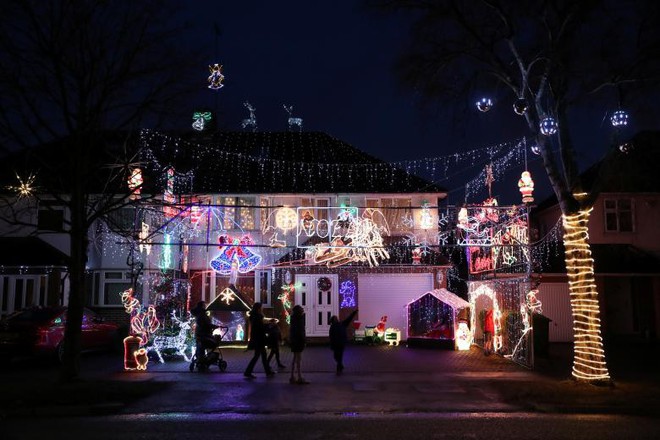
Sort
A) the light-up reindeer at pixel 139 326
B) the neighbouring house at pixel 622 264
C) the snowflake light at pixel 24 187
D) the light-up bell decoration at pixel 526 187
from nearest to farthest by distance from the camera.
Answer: the snowflake light at pixel 24 187 < the light-up reindeer at pixel 139 326 < the light-up bell decoration at pixel 526 187 < the neighbouring house at pixel 622 264

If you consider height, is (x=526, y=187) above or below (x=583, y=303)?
above

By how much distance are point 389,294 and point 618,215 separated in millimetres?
9863

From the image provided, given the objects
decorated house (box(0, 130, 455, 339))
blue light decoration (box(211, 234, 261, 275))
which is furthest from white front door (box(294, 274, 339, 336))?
blue light decoration (box(211, 234, 261, 275))

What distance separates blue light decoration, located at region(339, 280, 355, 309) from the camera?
2214cm

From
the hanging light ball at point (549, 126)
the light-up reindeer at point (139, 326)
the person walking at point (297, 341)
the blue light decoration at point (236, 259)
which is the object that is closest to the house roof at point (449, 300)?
the blue light decoration at point (236, 259)

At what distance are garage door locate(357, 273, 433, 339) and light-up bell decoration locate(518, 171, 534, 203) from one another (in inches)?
272

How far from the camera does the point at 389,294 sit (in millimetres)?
22625

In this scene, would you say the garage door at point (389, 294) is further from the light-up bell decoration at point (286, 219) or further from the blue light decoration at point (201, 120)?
the blue light decoration at point (201, 120)

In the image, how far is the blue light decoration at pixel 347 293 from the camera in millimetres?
22141

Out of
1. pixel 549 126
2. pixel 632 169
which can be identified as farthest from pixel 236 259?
pixel 632 169

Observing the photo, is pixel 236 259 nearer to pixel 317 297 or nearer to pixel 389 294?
pixel 317 297

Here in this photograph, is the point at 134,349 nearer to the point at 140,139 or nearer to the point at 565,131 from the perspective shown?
the point at 140,139

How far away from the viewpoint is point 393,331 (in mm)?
21188

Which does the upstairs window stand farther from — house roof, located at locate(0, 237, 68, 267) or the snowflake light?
house roof, located at locate(0, 237, 68, 267)
